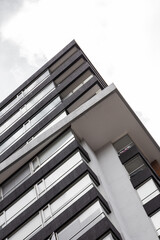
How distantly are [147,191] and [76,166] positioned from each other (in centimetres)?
416

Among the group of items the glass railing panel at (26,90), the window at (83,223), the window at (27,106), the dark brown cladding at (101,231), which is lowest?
the dark brown cladding at (101,231)

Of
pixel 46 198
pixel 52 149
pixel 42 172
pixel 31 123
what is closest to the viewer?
pixel 46 198

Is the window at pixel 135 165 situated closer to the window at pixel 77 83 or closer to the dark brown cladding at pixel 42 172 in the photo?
the dark brown cladding at pixel 42 172

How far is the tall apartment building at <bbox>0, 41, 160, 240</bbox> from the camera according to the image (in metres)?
23.8

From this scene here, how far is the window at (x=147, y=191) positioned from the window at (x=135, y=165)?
2.27 m

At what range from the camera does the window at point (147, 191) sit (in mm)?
25797

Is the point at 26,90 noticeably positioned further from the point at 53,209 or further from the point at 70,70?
the point at 53,209

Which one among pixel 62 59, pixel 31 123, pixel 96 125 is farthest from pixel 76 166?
pixel 62 59

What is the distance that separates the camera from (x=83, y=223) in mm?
23094

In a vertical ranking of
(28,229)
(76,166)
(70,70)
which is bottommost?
(28,229)

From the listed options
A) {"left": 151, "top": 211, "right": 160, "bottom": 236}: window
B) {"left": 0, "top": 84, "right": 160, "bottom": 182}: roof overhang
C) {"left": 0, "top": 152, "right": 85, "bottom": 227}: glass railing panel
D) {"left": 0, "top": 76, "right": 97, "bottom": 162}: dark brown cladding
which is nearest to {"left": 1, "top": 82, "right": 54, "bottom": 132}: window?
→ {"left": 0, "top": 76, "right": 97, "bottom": 162}: dark brown cladding

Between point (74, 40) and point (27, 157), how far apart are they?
14.9 m

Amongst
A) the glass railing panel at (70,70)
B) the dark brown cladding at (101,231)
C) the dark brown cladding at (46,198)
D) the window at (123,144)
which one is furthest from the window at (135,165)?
the glass railing panel at (70,70)

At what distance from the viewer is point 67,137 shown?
29.8 m
